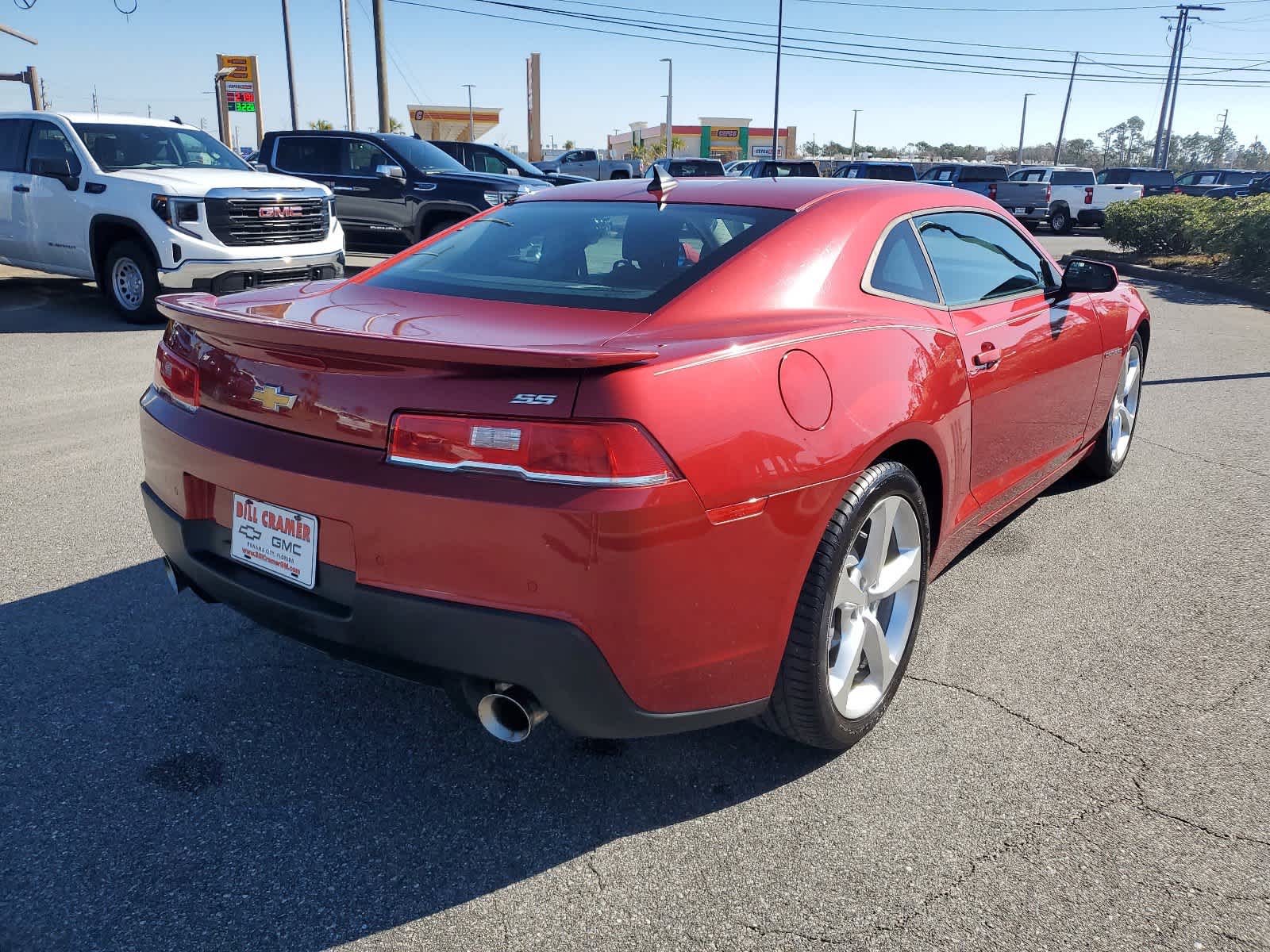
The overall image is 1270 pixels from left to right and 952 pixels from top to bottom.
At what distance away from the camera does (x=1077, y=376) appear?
4215mm

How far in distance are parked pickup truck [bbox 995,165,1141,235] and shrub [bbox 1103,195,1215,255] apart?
23.1 ft

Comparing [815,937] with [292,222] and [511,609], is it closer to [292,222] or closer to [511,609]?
[511,609]

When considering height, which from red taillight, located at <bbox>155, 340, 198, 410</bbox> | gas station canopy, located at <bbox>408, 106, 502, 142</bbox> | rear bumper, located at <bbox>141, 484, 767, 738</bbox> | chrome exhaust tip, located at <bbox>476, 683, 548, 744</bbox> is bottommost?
chrome exhaust tip, located at <bbox>476, 683, 548, 744</bbox>

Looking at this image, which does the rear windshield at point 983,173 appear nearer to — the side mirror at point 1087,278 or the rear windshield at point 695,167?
the rear windshield at point 695,167

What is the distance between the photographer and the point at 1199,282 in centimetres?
1502

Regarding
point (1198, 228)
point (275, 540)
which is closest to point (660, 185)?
point (275, 540)

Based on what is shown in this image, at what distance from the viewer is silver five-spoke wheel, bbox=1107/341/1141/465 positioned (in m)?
5.21

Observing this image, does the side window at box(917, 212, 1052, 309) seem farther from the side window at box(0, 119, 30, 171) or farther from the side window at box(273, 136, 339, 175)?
the side window at box(273, 136, 339, 175)

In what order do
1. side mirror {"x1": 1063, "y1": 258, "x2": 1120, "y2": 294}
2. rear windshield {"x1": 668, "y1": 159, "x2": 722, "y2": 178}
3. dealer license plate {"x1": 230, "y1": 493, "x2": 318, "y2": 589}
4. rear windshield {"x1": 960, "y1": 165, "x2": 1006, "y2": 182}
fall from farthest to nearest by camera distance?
rear windshield {"x1": 960, "y1": 165, "x2": 1006, "y2": 182}, rear windshield {"x1": 668, "y1": 159, "x2": 722, "y2": 178}, side mirror {"x1": 1063, "y1": 258, "x2": 1120, "y2": 294}, dealer license plate {"x1": 230, "y1": 493, "x2": 318, "y2": 589}

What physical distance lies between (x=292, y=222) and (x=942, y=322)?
8633mm

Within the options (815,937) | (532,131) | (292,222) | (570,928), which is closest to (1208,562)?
(815,937)

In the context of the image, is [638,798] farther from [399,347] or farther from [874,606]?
[399,347]

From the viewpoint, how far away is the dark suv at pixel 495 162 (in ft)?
54.4

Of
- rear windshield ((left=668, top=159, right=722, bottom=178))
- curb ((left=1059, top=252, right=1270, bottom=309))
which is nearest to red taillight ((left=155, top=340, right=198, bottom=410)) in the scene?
curb ((left=1059, top=252, right=1270, bottom=309))
